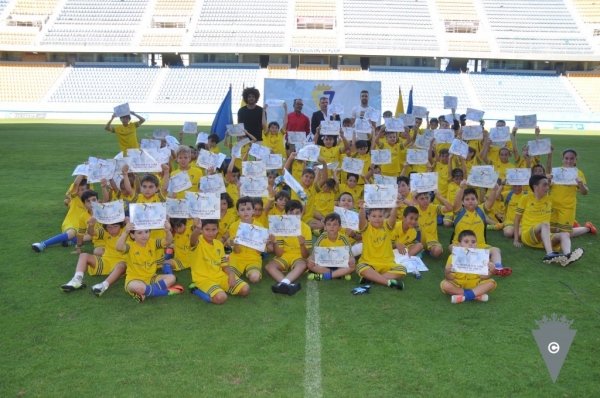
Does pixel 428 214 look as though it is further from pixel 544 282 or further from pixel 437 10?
pixel 437 10

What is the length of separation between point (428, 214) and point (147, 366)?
13.3ft

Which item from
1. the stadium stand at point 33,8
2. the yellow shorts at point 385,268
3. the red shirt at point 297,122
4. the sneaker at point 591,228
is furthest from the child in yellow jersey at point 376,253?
the stadium stand at point 33,8

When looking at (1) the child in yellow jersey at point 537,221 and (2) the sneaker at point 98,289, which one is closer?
(2) the sneaker at point 98,289

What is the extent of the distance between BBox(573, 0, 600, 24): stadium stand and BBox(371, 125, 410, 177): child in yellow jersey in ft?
114

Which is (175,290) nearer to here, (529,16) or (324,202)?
(324,202)

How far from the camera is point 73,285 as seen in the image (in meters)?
5.43

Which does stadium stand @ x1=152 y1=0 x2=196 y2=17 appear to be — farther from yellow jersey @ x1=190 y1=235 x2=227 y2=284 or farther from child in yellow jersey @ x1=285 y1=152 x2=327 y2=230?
yellow jersey @ x1=190 y1=235 x2=227 y2=284

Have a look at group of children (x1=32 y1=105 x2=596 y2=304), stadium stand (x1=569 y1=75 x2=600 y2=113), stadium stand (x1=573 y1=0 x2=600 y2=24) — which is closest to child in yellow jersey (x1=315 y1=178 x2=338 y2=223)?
group of children (x1=32 y1=105 x2=596 y2=304)

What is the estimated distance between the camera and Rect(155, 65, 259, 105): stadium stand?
32875 millimetres

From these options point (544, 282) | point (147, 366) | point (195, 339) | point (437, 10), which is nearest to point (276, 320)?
point (195, 339)

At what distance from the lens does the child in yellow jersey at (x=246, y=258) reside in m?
5.82

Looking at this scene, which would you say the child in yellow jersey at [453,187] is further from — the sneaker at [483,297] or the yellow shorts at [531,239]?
the sneaker at [483,297]

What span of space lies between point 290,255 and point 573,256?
325cm

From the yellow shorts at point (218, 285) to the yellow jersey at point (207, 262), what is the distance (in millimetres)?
32
